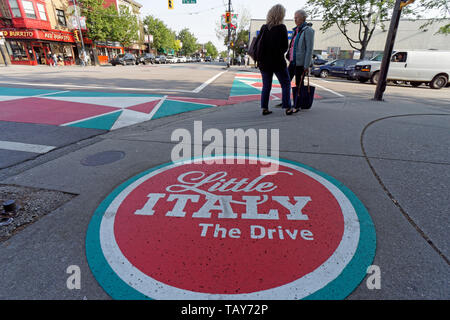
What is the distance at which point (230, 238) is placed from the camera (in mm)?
1867

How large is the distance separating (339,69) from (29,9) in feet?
118

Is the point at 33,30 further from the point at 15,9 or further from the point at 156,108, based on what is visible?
the point at 156,108

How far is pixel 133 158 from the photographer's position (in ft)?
11.1

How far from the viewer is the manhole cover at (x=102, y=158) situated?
3.27 metres

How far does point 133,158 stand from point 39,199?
1203 millimetres

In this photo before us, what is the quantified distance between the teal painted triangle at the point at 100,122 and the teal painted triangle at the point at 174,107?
951mm

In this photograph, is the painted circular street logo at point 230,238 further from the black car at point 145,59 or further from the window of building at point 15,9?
the black car at point 145,59

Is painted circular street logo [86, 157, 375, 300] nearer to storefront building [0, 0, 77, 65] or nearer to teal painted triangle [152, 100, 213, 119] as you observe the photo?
teal painted triangle [152, 100, 213, 119]

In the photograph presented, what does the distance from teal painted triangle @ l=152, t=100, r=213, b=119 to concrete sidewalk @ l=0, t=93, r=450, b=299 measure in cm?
43

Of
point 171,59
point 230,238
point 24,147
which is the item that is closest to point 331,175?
point 230,238

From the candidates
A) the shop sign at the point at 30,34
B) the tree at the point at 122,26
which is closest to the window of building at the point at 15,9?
the shop sign at the point at 30,34

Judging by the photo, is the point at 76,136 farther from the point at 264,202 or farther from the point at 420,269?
the point at 420,269

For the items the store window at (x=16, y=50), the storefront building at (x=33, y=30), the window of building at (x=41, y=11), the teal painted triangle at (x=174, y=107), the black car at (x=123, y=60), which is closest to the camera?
the teal painted triangle at (x=174, y=107)

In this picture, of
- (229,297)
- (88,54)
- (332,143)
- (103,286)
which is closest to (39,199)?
(103,286)
